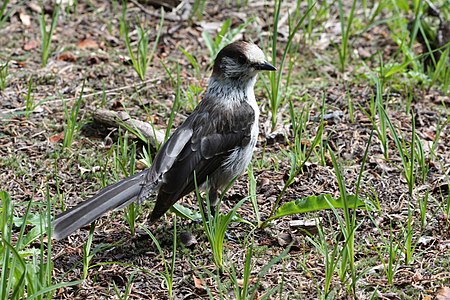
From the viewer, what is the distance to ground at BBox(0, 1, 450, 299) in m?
4.59

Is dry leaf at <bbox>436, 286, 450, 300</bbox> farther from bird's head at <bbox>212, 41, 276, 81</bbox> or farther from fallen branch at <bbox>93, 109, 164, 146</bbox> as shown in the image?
fallen branch at <bbox>93, 109, 164, 146</bbox>

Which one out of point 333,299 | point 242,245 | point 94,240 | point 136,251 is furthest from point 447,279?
point 94,240

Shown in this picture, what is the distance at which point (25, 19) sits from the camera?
26.5ft

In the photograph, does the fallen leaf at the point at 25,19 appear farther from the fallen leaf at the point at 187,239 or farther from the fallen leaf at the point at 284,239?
the fallen leaf at the point at 284,239

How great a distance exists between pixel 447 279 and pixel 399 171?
1.47 meters

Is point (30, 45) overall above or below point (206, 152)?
above

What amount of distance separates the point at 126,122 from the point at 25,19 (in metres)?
2.51

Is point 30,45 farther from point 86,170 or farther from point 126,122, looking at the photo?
point 86,170

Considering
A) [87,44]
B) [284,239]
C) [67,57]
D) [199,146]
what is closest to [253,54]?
[199,146]

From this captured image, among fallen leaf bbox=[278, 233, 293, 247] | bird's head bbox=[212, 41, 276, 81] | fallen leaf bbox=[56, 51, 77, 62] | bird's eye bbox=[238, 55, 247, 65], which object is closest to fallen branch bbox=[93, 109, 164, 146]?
bird's head bbox=[212, 41, 276, 81]

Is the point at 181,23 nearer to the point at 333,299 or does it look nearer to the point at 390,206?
the point at 390,206

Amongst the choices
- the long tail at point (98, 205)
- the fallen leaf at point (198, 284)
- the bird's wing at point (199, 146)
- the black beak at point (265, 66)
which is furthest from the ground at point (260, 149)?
the black beak at point (265, 66)

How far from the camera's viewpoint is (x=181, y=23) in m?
8.16

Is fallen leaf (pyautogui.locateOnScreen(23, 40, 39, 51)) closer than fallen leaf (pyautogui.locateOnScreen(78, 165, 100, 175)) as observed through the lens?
No
